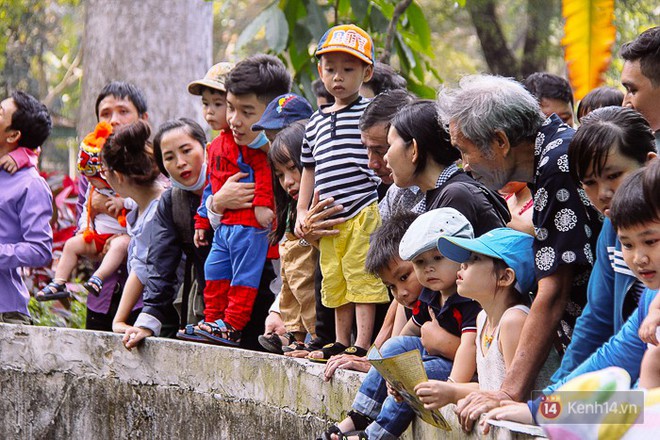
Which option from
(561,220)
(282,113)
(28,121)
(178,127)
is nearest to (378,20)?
(178,127)

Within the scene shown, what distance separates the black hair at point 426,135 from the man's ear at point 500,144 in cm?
62

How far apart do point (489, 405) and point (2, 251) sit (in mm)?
4085

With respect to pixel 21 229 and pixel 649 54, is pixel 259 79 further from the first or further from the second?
pixel 649 54

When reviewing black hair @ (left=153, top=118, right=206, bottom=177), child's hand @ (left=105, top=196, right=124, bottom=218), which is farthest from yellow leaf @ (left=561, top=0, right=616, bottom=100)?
child's hand @ (left=105, top=196, right=124, bottom=218)

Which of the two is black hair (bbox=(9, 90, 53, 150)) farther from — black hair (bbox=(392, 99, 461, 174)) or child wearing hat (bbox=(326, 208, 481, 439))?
child wearing hat (bbox=(326, 208, 481, 439))

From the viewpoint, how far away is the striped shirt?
5168mm

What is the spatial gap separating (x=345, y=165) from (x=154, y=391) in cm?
169

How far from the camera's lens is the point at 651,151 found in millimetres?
3484

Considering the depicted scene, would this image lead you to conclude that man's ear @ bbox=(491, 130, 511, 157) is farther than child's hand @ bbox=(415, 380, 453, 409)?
Yes

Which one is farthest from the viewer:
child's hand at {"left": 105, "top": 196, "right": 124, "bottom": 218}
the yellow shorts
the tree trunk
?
the tree trunk

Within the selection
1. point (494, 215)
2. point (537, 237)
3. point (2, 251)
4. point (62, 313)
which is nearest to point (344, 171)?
point (494, 215)

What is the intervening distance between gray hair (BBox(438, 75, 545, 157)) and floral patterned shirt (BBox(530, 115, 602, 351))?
0.16 meters

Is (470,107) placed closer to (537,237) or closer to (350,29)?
(537,237)

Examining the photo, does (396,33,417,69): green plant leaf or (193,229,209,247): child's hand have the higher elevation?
(396,33,417,69): green plant leaf
